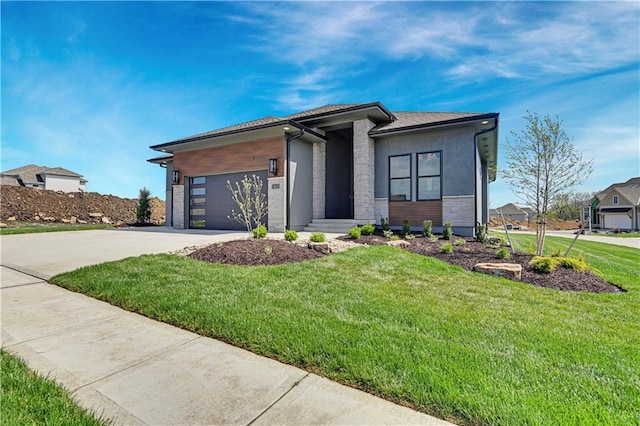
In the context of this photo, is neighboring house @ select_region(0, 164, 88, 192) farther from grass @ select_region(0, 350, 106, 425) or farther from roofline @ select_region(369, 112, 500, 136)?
grass @ select_region(0, 350, 106, 425)

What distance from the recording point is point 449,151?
1030 cm

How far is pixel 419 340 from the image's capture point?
2.49 metres

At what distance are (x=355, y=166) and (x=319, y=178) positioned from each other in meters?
1.83

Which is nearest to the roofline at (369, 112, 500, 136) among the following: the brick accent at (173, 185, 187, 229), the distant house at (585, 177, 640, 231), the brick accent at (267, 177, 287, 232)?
the brick accent at (267, 177, 287, 232)

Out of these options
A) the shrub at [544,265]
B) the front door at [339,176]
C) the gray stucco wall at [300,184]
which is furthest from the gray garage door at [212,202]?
the shrub at [544,265]

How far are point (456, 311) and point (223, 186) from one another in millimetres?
11280

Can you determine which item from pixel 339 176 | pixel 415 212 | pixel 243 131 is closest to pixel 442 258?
pixel 415 212

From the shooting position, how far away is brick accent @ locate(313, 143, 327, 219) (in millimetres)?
12344

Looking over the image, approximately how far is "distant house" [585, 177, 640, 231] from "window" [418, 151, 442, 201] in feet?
94.6

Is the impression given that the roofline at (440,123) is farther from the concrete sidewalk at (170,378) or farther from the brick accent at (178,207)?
the concrete sidewalk at (170,378)

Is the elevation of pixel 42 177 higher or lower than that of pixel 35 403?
higher

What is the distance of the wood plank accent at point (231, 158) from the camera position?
11.2m

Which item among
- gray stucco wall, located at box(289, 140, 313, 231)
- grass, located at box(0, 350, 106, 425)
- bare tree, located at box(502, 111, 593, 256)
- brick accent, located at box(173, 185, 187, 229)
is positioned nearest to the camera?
grass, located at box(0, 350, 106, 425)

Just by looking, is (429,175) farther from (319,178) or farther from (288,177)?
(288,177)
